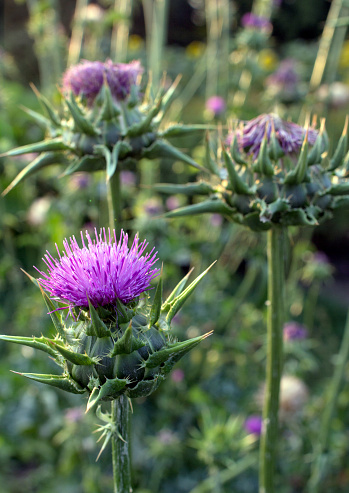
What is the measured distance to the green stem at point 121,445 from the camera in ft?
5.95

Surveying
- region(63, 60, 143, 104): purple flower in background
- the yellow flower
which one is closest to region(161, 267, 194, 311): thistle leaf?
region(63, 60, 143, 104): purple flower in background

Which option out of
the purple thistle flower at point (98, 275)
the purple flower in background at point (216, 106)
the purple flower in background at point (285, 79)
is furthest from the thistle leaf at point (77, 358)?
the purple flower in background at point (285, 79)

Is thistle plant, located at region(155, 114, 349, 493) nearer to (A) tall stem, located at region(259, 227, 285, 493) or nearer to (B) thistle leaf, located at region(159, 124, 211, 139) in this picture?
(A) tall stem, located at region(259, 227, 285, 493)

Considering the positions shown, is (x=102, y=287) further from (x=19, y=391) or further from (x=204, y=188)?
(x=19, y=391)

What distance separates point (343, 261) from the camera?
472 inches

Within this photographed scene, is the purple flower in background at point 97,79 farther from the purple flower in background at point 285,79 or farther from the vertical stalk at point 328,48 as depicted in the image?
the purple flower in background at point 285,79

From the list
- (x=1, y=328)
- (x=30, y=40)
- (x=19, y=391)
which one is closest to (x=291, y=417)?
(x=19, y=391)

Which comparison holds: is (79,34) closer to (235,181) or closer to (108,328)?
(235,181)

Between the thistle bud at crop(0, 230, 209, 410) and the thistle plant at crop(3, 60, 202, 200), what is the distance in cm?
85

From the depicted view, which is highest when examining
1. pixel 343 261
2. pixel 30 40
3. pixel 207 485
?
pixel 30 40

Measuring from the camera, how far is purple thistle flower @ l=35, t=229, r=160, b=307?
5.49 feet

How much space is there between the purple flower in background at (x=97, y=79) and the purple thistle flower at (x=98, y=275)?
1266mm

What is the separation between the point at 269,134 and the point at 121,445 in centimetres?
151

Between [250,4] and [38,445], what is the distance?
1841 cm
